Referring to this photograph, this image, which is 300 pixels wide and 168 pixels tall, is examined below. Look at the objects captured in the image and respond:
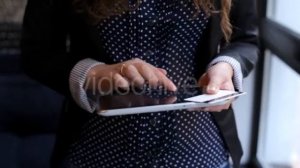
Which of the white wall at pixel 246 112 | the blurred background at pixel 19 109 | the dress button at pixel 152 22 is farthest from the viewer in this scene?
the white wall at pixel 246 112

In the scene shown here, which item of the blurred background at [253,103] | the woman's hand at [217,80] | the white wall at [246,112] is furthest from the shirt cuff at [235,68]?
the white wall at [246,112]

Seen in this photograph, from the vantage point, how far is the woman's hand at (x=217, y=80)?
0.62 m

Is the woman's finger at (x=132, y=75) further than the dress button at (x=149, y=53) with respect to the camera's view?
No

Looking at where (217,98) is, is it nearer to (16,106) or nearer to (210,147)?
(210,147)

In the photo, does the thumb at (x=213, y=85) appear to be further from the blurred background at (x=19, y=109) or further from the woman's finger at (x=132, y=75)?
the blurred background at (x=19, y=109)

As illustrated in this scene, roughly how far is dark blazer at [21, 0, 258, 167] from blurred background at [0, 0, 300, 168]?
67cm

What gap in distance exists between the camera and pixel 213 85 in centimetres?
62

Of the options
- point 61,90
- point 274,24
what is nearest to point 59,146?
point 61,90

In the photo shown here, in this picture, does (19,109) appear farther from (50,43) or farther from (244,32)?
(244,32)

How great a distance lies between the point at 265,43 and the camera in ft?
6.04

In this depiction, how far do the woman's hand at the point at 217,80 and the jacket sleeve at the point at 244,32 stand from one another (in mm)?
65

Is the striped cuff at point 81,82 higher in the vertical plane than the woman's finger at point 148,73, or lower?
lower

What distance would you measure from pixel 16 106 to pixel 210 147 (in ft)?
2.72

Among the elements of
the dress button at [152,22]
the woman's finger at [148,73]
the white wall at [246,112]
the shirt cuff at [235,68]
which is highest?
the dress button at [152,22]
